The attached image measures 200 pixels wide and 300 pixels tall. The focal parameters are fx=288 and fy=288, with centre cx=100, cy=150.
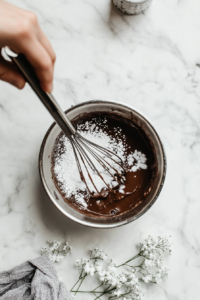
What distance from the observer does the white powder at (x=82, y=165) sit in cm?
90

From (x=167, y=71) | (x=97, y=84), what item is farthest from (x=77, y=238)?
(x=167, y=71)

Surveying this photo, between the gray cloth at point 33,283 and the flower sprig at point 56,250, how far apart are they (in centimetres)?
2

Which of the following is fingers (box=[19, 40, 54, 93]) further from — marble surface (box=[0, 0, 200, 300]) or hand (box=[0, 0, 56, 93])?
marble surface (box=[0, 0, 200, 300])

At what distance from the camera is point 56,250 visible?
93 centimetres

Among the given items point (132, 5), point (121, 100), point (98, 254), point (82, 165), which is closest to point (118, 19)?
point (132, 5)

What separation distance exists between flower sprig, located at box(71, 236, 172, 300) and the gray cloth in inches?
3.2

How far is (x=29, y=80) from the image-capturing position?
21.2 inches

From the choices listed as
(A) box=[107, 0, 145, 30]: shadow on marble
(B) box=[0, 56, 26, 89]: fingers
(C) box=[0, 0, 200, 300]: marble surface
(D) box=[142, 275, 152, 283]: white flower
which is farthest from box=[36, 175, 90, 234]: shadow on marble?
(A) box=[107, 0, 145, 30]: shadow on marble

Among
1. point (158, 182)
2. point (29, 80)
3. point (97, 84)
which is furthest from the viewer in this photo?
point (97, 84)

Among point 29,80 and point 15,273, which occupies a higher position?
point 29,80

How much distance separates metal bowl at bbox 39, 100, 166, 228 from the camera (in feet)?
2.75

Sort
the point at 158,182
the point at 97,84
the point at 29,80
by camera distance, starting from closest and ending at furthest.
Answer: the point at 29,80, the point at 158,182, the point at 97,84

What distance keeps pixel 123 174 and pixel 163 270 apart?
33 centimetres

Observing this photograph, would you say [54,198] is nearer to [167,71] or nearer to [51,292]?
[51,292]
